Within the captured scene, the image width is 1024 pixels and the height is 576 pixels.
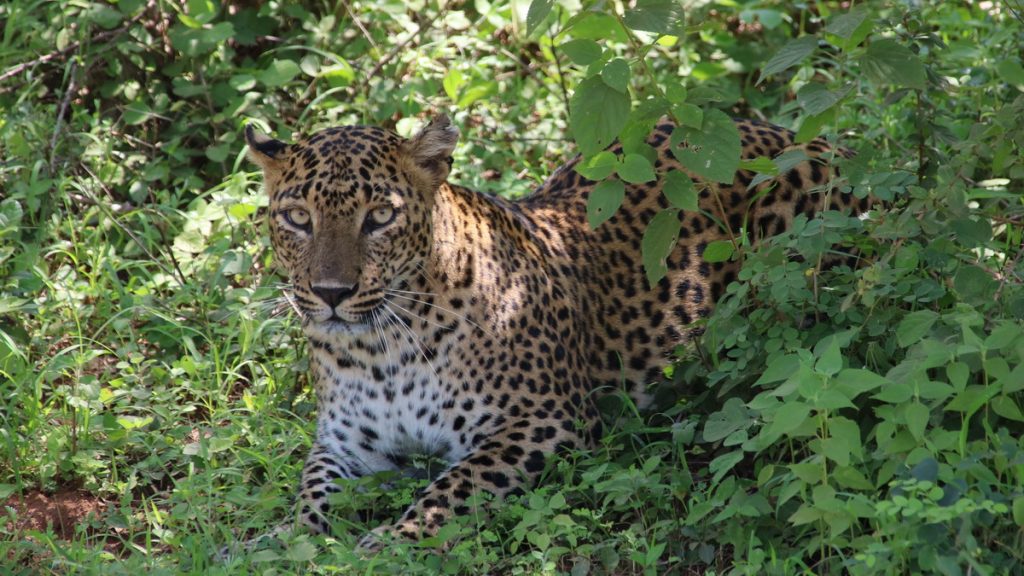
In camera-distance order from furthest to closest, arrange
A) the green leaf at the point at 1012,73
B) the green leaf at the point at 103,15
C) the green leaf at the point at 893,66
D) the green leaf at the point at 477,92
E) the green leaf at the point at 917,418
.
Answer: the green leaf at the point at 477,92
the green leaf at the point at 103,15
the green leaf at the point at 1012,73
the green leaf at the point at 893,66
the green leaf at the point at 917,418

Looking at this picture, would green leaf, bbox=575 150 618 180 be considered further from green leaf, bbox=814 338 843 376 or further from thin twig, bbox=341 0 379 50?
thin twig, bbox=341 0 379 50

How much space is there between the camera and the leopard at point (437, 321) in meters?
5.90

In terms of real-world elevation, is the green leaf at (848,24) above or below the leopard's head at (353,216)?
above

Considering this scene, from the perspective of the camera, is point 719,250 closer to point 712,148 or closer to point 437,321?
point 712,148

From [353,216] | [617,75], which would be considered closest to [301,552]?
[353,216]

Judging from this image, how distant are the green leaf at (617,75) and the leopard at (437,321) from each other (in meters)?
0.52

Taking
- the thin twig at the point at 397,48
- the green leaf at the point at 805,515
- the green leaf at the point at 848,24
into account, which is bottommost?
the green leaf at the point at 805,515

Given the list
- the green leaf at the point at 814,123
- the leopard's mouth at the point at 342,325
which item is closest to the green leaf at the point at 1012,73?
the green leaf at the point at 814,123

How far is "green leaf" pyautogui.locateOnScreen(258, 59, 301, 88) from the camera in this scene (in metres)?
8.85

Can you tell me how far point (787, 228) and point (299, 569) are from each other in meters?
3.14

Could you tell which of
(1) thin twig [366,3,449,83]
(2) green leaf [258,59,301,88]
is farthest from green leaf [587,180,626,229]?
(1) thin twig [366,3,449,83]

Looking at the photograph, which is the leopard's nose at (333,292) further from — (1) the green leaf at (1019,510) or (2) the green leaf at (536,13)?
(1) the green leaf at (1019,510)

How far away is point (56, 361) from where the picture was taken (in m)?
6.79

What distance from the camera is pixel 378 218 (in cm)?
594
